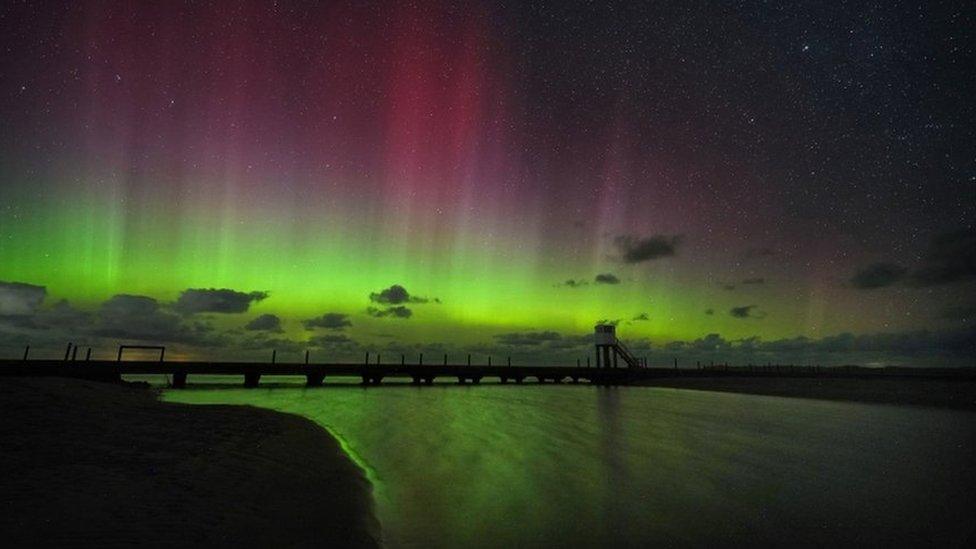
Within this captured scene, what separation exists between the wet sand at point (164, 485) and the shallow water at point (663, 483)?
32.8 inches

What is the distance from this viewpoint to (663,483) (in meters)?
9.12

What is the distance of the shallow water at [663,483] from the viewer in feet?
20.8

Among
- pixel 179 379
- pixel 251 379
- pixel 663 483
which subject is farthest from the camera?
pixel 251 379

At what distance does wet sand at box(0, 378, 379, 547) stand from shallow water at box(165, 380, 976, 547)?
0.83 metres

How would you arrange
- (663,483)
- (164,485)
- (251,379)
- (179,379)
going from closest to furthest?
(164,485), (663,483), (179,379), (251,379)

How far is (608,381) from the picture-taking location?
72.9 meters

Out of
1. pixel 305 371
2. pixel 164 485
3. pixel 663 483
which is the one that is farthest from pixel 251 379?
pixel 663 483

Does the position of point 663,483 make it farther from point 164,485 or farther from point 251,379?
point 251,379

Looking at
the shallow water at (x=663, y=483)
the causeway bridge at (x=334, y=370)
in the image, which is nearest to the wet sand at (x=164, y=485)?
the shallow water at (x=663, y=483)

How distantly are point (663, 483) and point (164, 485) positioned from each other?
26.6 ft

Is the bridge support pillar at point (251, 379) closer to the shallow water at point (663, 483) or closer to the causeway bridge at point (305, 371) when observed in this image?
the causeway bridge at point (305, 371)

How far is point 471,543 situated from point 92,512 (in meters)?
4.03

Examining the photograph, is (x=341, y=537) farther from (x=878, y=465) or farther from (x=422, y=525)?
(x=878, y=465)

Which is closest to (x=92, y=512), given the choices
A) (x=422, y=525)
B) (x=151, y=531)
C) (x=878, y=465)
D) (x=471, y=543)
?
(x=151, y=531)
